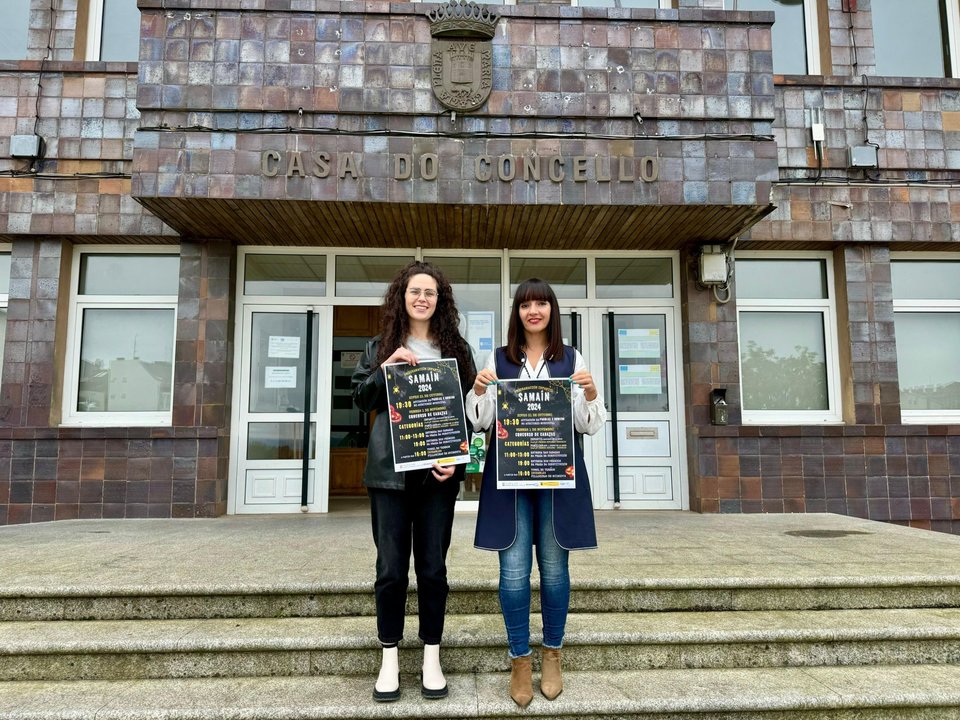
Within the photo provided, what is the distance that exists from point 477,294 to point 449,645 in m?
4.16

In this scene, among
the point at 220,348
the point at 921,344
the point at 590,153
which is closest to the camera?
the point at 590,153

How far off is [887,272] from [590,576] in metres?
4.99

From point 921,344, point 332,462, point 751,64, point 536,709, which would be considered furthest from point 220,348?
point 921,344

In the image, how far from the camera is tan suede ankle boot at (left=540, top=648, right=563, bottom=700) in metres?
2.55

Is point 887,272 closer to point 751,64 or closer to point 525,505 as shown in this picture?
point 751,64

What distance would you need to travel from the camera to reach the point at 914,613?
10.8ft

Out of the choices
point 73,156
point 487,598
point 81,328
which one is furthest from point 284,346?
point 487,598

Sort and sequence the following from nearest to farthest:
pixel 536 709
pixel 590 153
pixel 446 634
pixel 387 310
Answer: pixel 536 709 → pixel 387 310 → pixel 446 634 → pixel 590 153

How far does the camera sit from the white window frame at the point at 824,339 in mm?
6348

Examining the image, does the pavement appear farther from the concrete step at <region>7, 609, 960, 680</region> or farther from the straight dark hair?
the straight dark hair

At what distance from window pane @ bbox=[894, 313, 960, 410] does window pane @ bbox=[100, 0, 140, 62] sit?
830 centimetres

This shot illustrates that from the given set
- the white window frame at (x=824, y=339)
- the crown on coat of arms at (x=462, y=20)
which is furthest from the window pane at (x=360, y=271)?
the white window frame at (x=824, y=339)

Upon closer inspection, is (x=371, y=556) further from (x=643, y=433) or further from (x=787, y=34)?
(x=787, y=34)

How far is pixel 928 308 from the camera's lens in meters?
6.53
